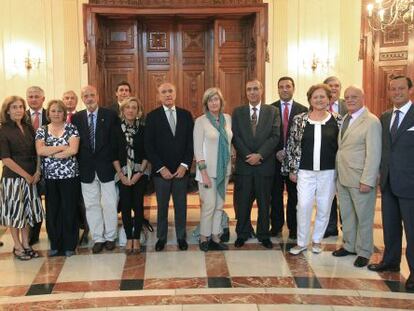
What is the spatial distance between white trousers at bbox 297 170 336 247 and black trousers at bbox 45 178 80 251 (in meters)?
2.00

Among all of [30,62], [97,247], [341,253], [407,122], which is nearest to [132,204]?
[97,247]

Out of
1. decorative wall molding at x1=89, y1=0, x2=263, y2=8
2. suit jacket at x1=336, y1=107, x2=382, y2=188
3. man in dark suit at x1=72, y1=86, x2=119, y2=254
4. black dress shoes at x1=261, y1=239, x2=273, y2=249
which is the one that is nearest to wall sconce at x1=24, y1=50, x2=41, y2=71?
decorative wall molding at x1=89, y1=0, x2=263, y2=8

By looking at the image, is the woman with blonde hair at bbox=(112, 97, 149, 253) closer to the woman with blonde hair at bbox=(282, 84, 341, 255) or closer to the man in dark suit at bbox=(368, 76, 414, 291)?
the woman with blonde hair at bbox=(282, 84, 341, 255)

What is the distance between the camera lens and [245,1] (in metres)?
7.54

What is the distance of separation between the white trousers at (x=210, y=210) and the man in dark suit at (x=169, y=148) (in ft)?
0.65

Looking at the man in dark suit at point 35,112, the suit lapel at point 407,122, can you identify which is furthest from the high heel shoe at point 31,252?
the suit lapel at point 407,122

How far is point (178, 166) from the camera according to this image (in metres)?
4.53

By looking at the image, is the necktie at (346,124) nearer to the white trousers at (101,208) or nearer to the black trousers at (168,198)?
the black trousers at (168,198)

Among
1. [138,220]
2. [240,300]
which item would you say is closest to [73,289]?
[138,220]

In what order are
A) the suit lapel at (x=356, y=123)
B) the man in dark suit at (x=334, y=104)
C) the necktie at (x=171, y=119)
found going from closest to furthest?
the suit lapel at (x=356, y=123), the necktie at (x=171, y=119), the man in dark suit at (x=334, y=104)

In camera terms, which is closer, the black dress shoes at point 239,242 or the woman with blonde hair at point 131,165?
the woman with blonde hair at point 131,165

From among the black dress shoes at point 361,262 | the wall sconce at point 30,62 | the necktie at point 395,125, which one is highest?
the wall sconce at point 30,62

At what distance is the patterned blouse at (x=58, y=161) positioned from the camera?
435 centimetres

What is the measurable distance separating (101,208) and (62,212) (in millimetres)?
350
